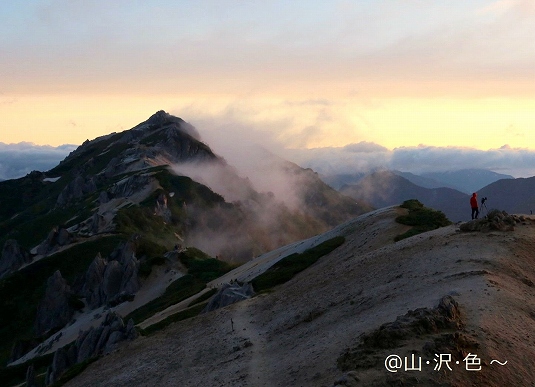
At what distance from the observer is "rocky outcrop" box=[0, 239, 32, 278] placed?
140m

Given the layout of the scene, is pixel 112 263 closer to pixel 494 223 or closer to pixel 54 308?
pixel 54 308

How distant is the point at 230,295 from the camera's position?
53.0m

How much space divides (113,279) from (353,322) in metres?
85.1

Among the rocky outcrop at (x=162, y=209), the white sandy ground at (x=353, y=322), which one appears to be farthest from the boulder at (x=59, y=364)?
the rocky outcrop at (x=162, y=209)

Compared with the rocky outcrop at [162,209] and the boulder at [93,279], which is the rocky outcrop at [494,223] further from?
the rocky outcrop at [162,209]

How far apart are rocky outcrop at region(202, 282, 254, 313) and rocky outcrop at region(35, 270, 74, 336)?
60.9 m

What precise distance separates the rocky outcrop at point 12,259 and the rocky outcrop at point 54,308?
3594 cm

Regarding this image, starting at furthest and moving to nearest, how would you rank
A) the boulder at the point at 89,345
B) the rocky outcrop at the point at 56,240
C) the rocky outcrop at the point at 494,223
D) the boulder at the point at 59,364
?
the rocky outcrop at the point at 56,240, the boulder at the point at 59,364, the boulder at the point at 89,345, the rocky outcrop at the point at 494,223

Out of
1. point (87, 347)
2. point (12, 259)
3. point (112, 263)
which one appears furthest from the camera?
point (12, 259)

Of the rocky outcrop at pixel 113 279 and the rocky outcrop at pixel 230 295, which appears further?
the rocky outcrop at pixel 113 279

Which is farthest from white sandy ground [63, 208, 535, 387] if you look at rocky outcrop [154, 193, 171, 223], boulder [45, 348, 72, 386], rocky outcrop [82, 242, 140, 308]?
rocky outcrop [154, 193, 171, 223]

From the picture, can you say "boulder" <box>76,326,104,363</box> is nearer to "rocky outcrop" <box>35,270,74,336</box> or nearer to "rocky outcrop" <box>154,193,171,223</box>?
"rocky outcrop" <box>35,270,74,336</box>

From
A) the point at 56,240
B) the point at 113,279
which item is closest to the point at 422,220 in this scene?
the point at 113,279

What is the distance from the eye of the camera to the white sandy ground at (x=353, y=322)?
75.0ft
